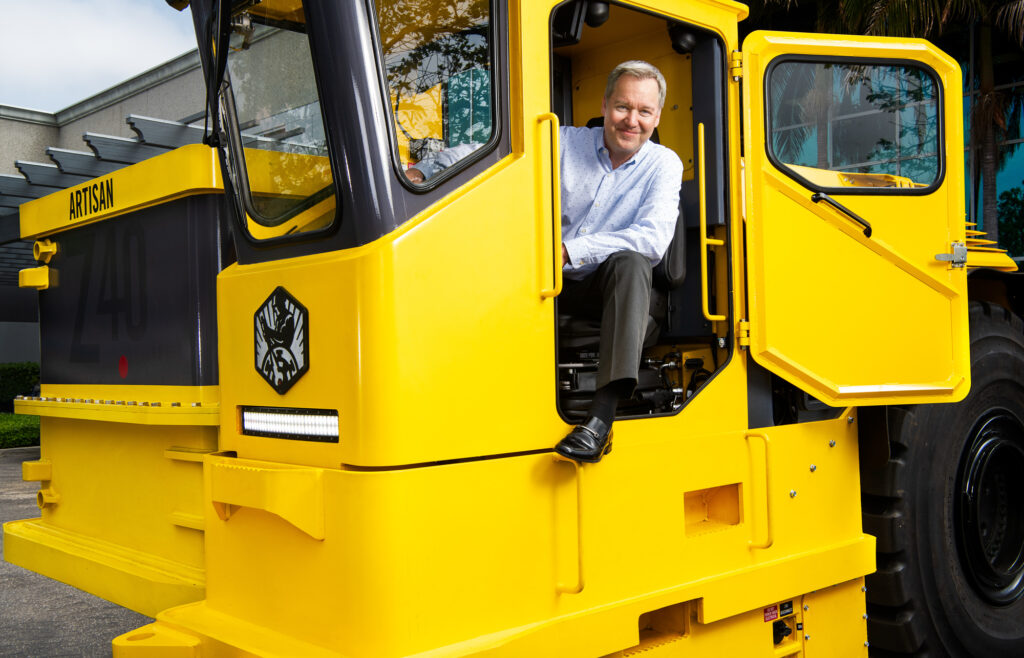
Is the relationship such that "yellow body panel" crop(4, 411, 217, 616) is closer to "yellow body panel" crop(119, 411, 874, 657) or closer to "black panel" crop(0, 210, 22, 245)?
"yellow body panel" crop(119, 411, 874, 657)

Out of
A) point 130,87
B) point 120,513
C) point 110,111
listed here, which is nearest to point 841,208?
point 120,513

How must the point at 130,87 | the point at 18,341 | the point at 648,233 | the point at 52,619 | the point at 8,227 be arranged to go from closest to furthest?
the point at 648,233
the point at 52,619
the point at 8,227
the point at 130,87
the point at 18,341

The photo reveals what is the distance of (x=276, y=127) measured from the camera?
286 cm

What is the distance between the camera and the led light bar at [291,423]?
258 cm

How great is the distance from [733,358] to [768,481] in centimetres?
45

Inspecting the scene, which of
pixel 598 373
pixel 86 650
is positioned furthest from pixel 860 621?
pixel 86 650

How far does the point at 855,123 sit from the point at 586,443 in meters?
1.75

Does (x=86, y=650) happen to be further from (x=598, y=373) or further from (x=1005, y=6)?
(x=1005, y=6)

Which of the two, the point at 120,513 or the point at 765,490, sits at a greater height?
the point at 765,490

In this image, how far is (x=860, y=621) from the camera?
3.73m

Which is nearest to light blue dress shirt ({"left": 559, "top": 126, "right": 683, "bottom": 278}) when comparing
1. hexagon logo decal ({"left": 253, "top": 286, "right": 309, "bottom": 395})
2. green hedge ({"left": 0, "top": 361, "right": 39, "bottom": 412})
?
hexagon logo decal ({"left": 253, "top": 286, "right": 309, "bottom": 395})

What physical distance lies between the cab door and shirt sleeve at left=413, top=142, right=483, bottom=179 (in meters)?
1.21

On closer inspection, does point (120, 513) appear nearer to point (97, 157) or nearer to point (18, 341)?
point (97, 157)

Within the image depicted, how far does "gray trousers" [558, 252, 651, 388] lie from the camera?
2.87 metres
